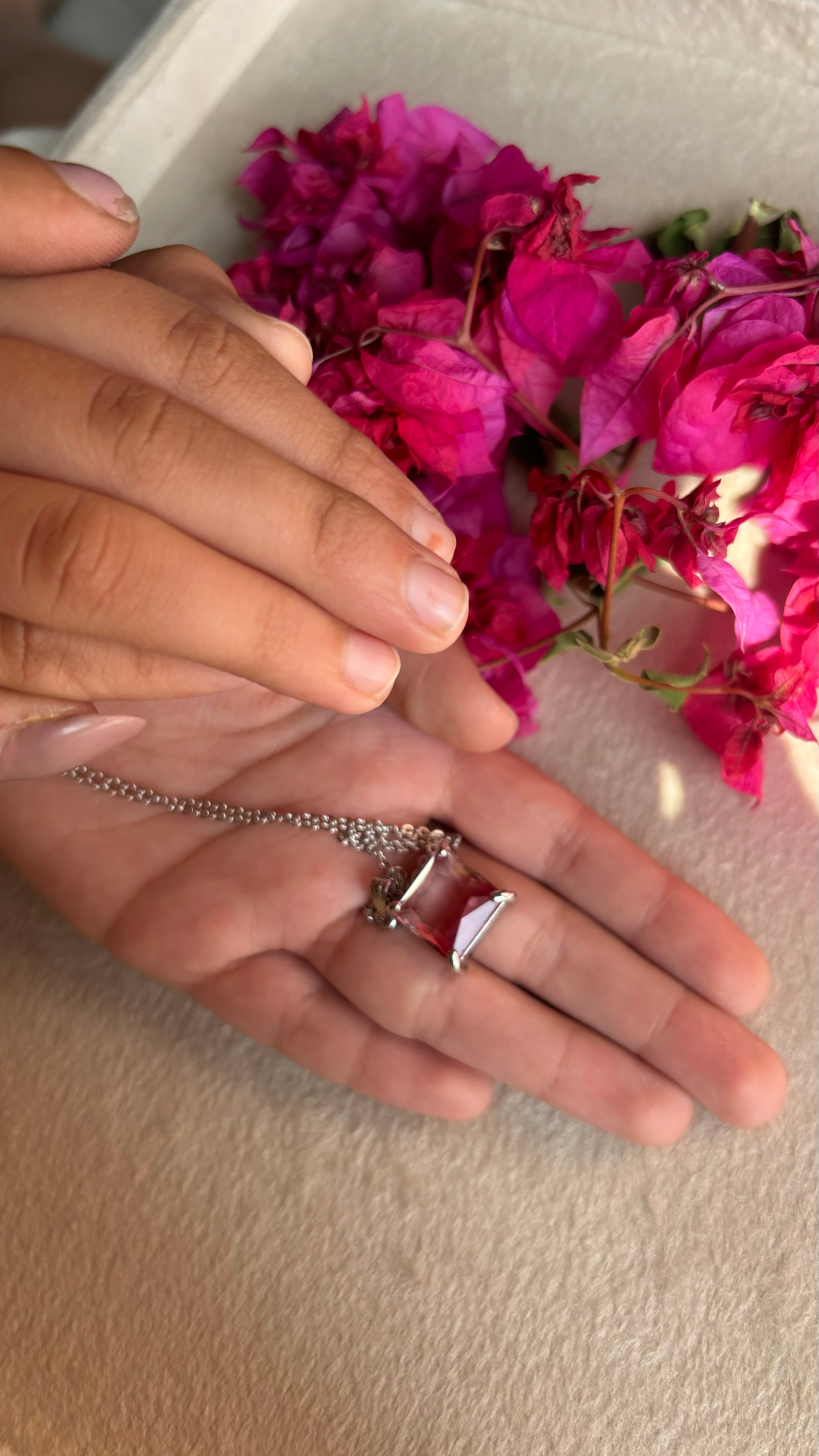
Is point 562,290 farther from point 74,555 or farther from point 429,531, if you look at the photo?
point 74,555

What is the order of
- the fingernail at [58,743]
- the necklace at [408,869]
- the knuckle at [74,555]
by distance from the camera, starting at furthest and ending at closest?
the necklace at [408,869] < the fingernail at [58,743] < the knuckle at [74,555]

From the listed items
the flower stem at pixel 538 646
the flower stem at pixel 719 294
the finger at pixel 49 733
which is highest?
the flower stem at pixel 719 294

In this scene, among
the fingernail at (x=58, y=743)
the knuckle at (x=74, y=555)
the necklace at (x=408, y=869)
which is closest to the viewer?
the knuckle at (x=74, y=555)

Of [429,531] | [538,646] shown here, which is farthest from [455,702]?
[429,531]

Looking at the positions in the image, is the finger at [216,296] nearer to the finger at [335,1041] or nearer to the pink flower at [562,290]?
the pink flower at [562,290]

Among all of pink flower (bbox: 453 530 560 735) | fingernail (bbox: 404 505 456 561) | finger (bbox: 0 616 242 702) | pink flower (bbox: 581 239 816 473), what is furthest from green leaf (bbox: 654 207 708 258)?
finger (bbox: 0 616 242 702)

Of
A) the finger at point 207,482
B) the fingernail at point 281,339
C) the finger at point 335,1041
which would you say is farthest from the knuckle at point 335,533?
the finger at point 335,1041
